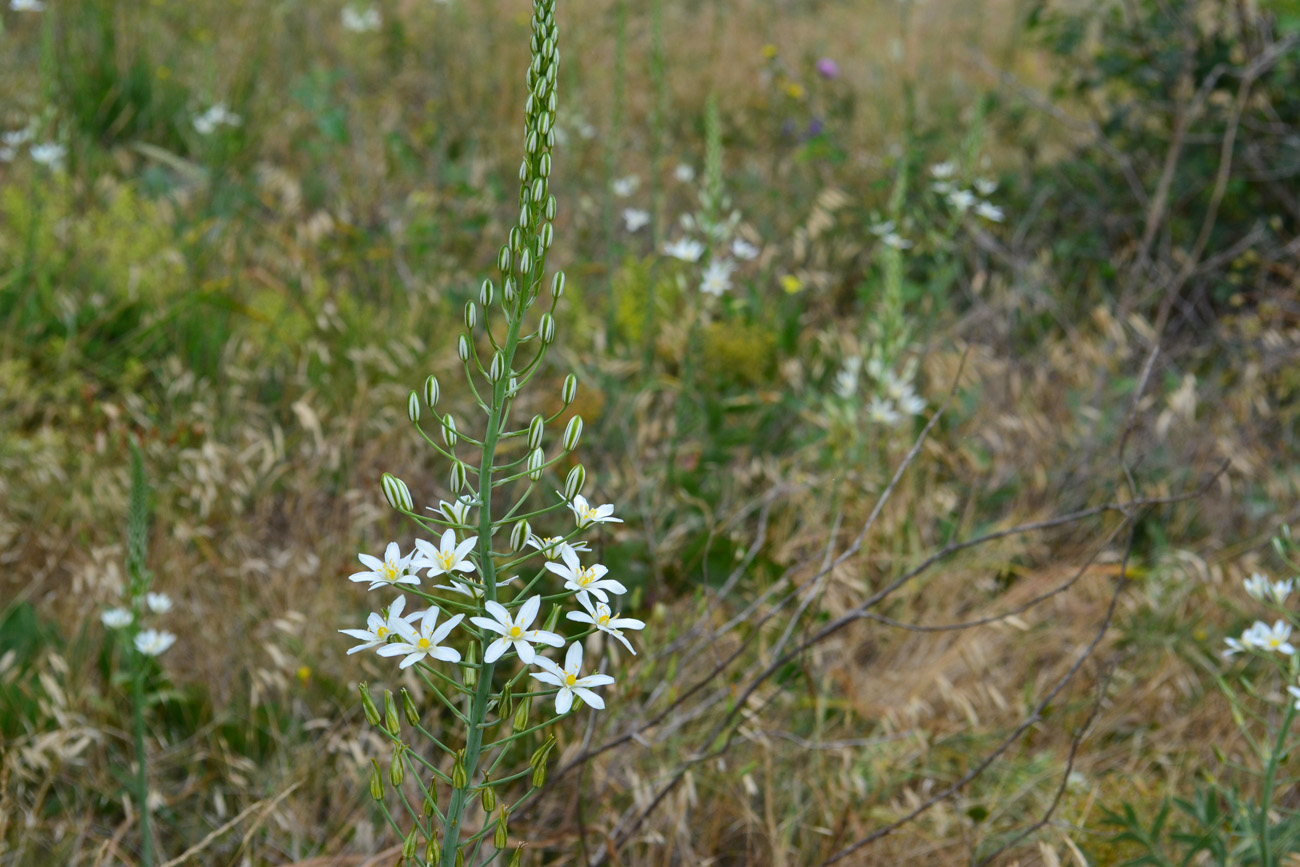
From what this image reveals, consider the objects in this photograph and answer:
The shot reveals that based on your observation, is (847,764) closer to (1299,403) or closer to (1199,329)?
(1299,403)

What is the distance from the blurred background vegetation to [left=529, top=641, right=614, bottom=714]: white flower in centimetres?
69

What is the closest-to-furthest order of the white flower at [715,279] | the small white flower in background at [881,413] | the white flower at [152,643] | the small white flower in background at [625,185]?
the white flower at [152,643], the small white flower in background at [881,413], the white flower at [715,279], the small white flower in background at [625,185]

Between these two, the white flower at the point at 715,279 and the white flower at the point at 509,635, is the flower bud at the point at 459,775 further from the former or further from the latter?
the white flower at the point at 715,279

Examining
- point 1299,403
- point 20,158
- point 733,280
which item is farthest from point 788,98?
point 20,158

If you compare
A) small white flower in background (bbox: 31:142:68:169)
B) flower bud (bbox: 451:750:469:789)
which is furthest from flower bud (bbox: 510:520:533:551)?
small white flower in background (bbox: 31:142:68:169)

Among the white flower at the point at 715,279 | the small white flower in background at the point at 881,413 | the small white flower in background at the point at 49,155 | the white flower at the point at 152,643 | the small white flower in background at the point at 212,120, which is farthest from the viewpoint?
the small white flower in background at the point at 212,120

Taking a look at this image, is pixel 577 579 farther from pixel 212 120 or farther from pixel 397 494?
pixel 212 120

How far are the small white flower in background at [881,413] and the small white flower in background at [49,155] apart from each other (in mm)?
2557

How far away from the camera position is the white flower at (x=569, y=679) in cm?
101

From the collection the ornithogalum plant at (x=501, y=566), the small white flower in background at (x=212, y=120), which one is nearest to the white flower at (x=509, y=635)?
the ornithogalum plant at (x=501, y=566)

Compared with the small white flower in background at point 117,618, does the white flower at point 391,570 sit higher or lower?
higher

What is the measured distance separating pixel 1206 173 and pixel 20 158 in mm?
4640

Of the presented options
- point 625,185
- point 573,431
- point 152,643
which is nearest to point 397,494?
point 573,431

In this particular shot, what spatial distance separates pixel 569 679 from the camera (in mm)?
1084
